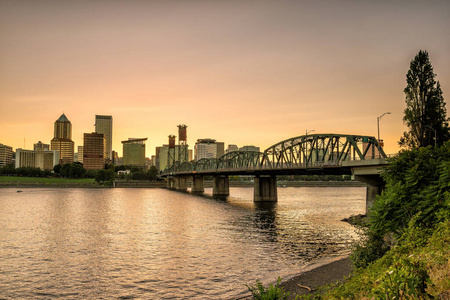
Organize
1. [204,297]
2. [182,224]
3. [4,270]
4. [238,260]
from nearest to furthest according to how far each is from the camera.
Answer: [204,297]
[4,270]
[238,260]
[182,224]

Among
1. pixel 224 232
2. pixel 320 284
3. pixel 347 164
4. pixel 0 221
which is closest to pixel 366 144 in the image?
pixel 347 164

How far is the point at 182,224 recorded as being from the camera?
196 ft

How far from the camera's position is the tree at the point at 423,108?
6110cm

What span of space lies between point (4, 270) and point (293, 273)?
74.3 feet

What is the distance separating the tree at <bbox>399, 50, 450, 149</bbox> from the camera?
200 ft

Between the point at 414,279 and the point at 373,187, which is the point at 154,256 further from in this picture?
the point at 373,187

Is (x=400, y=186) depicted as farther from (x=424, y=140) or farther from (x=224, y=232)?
(x=424, y=140)

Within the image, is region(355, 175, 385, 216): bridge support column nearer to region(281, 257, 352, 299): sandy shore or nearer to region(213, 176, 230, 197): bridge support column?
region(281, 257, 352, 299): sandy shore

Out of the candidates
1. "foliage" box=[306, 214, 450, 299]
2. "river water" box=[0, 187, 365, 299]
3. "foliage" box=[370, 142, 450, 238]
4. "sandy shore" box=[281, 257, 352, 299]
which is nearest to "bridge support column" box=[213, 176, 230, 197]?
"river water" box=[0, 187, 365, 299]

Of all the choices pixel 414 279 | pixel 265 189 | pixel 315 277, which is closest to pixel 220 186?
pixel 265 189

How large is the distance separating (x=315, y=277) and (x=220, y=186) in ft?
469

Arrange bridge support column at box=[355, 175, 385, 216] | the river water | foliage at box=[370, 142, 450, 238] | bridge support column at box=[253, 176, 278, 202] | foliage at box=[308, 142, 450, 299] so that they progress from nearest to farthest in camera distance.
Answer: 1. foliage at box=[308, 142, 450, 299]
2. foliage at box=[370, 142, 450, 238]
3. the river water
4. bridge support column at box=[355, 175, 385, 216]
5. bridge support column at box=[253, 176, 278, 202]

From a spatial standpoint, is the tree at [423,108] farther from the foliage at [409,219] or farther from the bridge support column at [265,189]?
the bridge support column at [265,189]

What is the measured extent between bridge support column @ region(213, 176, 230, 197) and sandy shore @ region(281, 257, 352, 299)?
443 ft
